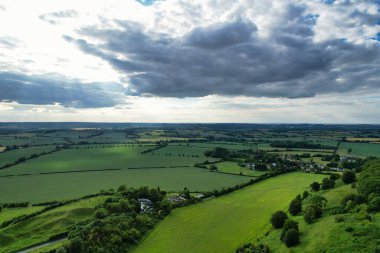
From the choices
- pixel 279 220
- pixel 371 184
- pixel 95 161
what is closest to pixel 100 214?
pixel 279 220

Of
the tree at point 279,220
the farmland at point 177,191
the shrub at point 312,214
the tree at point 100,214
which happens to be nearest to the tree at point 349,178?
the farmland at point 177,191

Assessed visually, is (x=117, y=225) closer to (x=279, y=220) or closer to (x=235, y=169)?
(x=279, y=220)

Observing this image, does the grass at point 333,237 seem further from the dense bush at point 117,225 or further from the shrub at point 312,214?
the dense bush at point 117,225

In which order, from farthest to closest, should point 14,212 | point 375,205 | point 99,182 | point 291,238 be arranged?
point 99,182 < point 14,212 < point 375,205 < point 291,238

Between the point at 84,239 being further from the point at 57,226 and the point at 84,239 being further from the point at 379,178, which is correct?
the point at 379,178

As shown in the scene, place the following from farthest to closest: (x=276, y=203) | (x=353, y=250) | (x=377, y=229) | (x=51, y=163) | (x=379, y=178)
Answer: (x=51, y=163) → (x=276, y=203) → (x=379, y=178) → (x=377, y=229) → (x=353, y=250)

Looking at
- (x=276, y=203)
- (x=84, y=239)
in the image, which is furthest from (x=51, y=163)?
(x=276, y=203)

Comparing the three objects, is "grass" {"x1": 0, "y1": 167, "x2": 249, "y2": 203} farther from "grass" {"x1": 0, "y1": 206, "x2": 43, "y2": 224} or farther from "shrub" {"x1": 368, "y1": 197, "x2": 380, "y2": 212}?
"shrub" {"x1": 368, "y1": 197, "x2": 380, "y2": 212}
